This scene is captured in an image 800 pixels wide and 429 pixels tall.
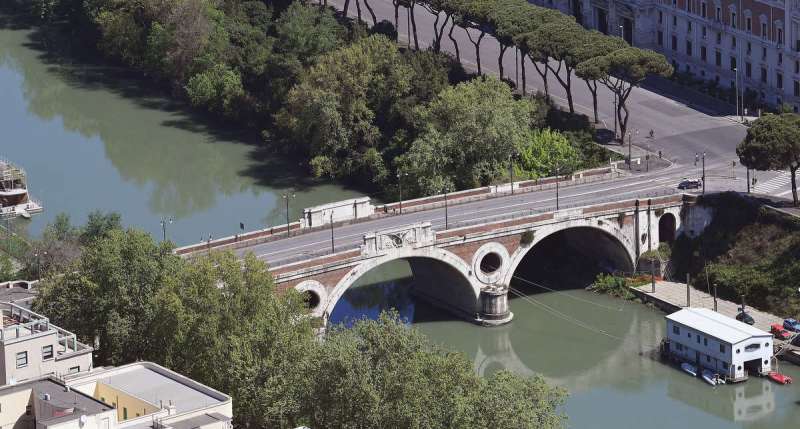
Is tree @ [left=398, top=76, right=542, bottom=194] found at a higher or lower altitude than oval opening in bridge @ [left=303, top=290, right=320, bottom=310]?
higher

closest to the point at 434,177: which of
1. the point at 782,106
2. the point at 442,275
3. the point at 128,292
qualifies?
the point at 442,275

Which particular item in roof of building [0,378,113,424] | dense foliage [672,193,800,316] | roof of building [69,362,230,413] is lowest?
dense foliage [672,193,800,316]

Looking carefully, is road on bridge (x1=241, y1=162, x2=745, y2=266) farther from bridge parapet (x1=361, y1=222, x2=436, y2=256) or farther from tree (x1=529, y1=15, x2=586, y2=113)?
tree (x1=529, y1=15, x2=586, y2=113)

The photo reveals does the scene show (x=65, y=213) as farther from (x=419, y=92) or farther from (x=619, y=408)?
(x=619, y=408)

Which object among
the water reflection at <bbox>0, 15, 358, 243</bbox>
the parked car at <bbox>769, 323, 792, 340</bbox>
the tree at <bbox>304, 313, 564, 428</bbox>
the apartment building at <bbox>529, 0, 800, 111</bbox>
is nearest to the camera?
the tree at <bbox>304, 313, 564, 428</bbox>

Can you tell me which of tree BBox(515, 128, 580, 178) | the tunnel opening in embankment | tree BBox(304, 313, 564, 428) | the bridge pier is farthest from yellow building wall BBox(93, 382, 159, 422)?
tree BBox(515, 128, 580, 178)

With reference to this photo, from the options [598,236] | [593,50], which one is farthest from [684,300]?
[593,50]

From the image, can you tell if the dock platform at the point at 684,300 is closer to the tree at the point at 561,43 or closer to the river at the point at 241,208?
the river at the point at 241,208

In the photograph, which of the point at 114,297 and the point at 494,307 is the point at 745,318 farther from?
the point at 114,297
